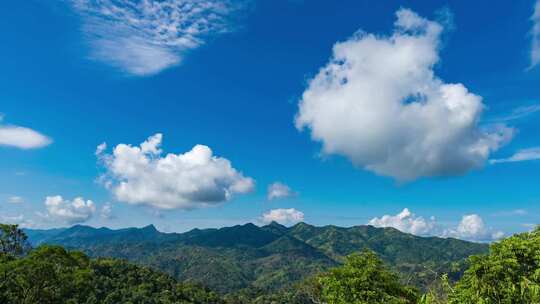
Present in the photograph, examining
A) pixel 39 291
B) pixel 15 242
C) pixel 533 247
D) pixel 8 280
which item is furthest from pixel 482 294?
pixel 15 242

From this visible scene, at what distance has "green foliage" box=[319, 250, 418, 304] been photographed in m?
46.0

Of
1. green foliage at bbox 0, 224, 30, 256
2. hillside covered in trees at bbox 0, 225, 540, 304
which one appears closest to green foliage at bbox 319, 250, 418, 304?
hillside covered in trees at bbox 0, 225, 540, 304

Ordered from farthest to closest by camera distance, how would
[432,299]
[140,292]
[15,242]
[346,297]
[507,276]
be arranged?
[140,292], [15,242], [346,297], [507,276], [432,299]

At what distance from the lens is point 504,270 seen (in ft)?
141

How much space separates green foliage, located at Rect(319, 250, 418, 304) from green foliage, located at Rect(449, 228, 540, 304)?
7.38 meters

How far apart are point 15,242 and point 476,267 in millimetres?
128804

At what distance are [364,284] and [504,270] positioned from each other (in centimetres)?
1476

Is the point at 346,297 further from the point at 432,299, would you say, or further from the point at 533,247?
the point at 432,299

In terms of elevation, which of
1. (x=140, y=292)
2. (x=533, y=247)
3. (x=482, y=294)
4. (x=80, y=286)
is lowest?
(x=140, y=292)

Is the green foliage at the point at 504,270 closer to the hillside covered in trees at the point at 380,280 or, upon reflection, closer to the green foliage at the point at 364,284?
the hillside covered in trees at the point at 380,280

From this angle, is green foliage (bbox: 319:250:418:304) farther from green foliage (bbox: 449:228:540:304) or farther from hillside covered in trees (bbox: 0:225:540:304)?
green foliage (bbox: 449:228:540:304)

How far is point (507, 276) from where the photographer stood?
4212 centimetres

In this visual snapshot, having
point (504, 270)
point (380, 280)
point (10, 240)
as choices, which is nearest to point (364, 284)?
point (380, 280)

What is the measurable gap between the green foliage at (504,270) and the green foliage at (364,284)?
7.38m
